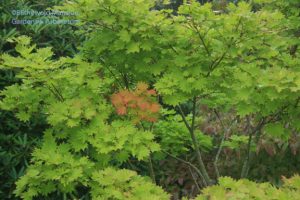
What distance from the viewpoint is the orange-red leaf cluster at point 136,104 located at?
11.5 ft

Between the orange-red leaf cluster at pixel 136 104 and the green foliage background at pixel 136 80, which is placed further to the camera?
the orange-red leaf cluster at pixel 136 104

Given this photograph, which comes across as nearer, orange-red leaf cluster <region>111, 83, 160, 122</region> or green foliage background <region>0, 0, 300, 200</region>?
green foliage background <region>0, 0, 300, 200</region>

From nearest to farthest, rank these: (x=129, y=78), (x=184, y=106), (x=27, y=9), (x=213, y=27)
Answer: (x=213, y=27) < (x=129, y=78) < (x=27, y=9) < (x=184, y=106)

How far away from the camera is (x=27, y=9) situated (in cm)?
516

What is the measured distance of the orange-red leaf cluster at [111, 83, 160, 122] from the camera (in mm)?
3508

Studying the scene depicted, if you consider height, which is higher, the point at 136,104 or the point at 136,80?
the point at 136,104

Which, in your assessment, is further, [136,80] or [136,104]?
[136,80]

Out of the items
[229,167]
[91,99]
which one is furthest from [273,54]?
[229,167]

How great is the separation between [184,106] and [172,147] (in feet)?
5.12

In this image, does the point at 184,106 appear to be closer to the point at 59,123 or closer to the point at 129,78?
the point at 129,78

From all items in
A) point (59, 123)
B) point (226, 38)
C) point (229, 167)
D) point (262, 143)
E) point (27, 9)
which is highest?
point (226, 38)

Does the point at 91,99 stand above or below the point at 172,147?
above

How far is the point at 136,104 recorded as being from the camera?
353 cm

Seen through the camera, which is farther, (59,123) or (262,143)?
(262,143)
